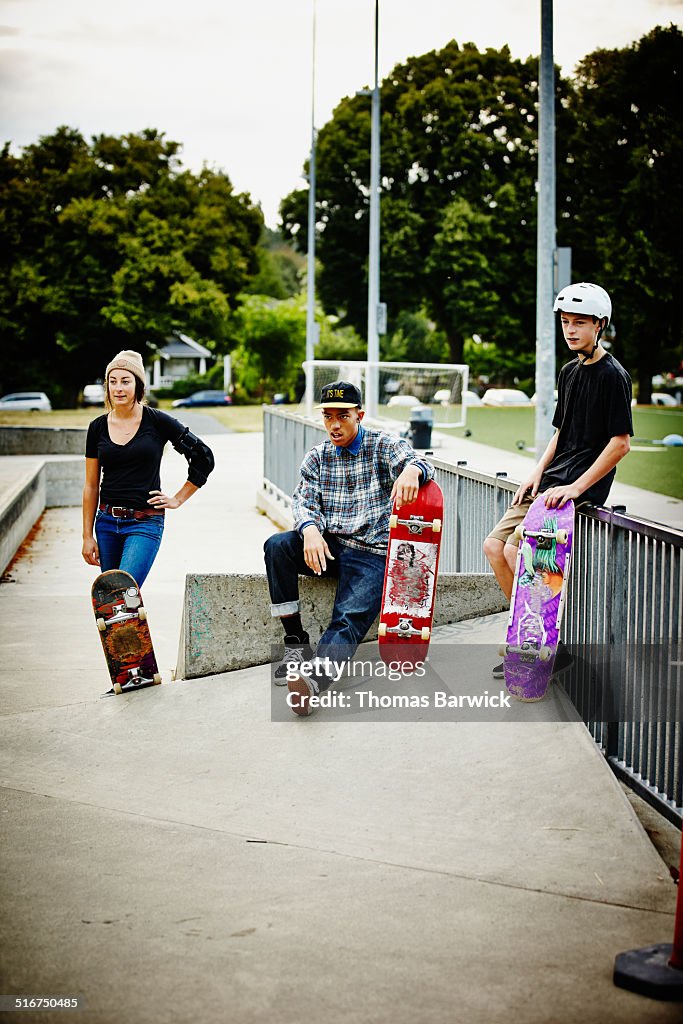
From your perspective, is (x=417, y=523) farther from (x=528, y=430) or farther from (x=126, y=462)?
(x=528, y=430)

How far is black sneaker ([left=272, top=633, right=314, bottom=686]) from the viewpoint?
581cm

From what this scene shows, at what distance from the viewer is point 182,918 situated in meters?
3.69

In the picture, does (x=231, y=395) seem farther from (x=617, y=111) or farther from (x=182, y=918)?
(x=182, y=918)

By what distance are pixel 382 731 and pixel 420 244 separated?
50.2 metres

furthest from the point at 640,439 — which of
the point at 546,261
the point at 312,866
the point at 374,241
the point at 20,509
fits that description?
the point at 312,866

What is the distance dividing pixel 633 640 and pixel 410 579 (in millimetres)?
1370

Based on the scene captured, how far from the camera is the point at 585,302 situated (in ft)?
18.1

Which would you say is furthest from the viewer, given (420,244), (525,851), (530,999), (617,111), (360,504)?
(420,244)

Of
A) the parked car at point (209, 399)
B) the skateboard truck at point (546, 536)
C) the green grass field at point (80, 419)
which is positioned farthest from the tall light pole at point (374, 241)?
the parked car at point (209, 399)

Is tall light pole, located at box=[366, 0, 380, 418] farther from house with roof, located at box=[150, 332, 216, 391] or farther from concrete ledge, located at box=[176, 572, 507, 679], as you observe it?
house with roof, located at box=[150, 332, 216, 391]

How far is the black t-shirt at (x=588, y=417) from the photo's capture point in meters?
5.49

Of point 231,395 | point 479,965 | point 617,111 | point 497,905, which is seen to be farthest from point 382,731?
point 231,395

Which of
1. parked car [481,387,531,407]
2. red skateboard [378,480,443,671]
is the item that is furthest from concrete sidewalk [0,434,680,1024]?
parked car [481,387,531,407]

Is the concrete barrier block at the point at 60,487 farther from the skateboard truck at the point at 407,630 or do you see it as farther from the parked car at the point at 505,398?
the parked car at the point at 505,398
